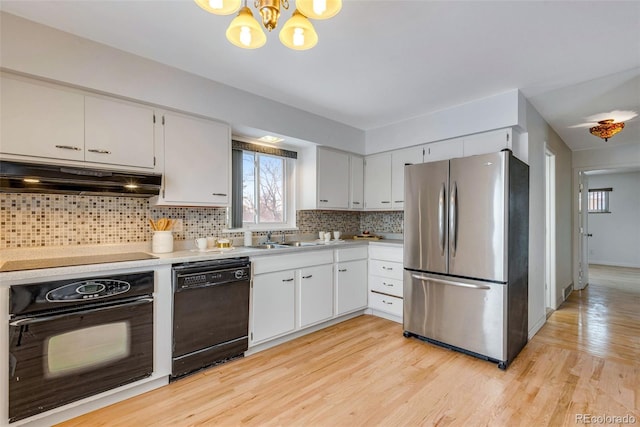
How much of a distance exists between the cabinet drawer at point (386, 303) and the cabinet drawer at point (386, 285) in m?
0.06

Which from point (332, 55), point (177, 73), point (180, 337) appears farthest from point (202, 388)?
point (332, 55)

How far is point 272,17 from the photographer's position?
128 centimetres

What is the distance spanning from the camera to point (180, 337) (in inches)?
87.8

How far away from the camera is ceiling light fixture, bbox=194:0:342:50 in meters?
1.26

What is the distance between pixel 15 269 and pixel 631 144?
7.26 metres

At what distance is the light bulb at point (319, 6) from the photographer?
1.25 metres

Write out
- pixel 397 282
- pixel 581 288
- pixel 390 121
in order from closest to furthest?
1. pixel 397 282
2. pixel 390 121
3. pixel 581 288

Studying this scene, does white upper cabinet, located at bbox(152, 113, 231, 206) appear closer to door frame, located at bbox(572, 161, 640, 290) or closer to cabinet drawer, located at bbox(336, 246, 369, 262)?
cabinet drawer, located at bbox(336, 246, 369, 262)

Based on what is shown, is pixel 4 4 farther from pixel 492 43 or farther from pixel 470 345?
pixel 470 345

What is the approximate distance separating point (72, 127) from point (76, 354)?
1.44 m

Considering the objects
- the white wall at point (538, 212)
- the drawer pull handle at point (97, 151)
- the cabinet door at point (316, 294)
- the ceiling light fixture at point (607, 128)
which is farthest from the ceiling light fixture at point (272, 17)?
the ceiling light fixture at point (607, 128)

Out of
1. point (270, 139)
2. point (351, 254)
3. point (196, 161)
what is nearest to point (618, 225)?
point (351, 254)

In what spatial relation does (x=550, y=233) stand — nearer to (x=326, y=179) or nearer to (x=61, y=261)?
(x=326, y=179)

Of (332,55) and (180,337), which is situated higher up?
(332,55)
